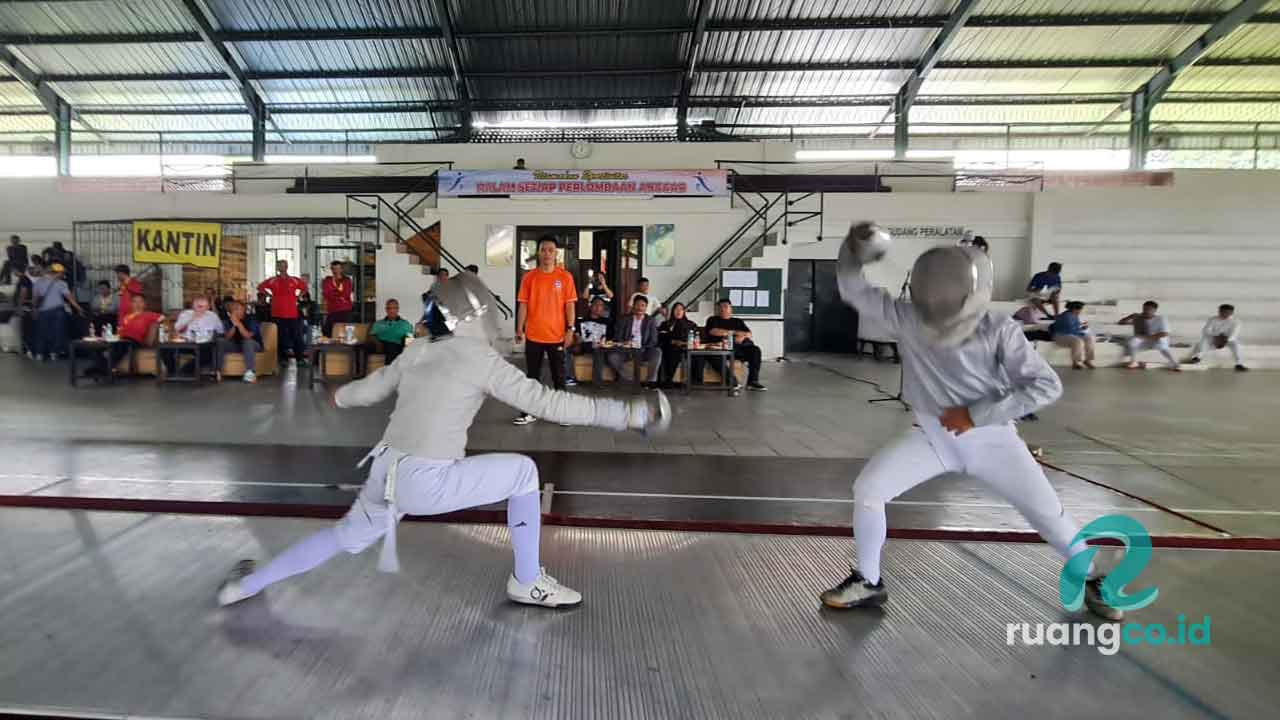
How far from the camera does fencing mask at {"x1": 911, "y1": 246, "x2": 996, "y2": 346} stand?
102 inches

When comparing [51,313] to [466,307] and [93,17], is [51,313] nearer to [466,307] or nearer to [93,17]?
[93,17]

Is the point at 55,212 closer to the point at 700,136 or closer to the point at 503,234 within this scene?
the point at 503,234

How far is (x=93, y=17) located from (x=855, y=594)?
2249cm

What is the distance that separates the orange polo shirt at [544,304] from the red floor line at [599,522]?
338 centimetres

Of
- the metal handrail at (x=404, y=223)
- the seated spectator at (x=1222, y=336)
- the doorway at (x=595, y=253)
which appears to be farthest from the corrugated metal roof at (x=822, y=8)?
the seated spectator at (x=1222, y=336)

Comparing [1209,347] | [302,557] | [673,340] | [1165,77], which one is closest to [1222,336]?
[1209,347]

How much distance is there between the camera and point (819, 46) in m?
17.8

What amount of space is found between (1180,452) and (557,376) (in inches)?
235

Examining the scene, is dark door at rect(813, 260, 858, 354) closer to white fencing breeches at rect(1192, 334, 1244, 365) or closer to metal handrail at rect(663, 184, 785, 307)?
metal handrail at rect(663, 184, 785, 307)

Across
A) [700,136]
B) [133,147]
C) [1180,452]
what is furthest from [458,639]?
[133,147]

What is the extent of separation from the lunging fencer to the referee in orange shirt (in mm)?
4495

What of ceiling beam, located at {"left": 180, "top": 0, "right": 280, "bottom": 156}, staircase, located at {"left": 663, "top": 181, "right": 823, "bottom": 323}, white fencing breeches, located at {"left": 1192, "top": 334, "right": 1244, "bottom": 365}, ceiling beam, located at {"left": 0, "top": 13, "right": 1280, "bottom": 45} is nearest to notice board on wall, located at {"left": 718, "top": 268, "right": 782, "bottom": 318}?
staircase, located at {"left": 663, "top": 181, "right": 823, "bottom": 323}

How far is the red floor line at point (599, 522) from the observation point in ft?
13.0

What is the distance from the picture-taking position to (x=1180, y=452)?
21.4 ft
